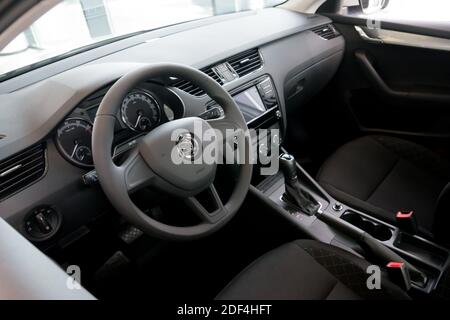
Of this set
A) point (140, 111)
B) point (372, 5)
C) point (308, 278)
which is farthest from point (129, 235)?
point (372, 5)

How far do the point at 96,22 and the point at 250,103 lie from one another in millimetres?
839

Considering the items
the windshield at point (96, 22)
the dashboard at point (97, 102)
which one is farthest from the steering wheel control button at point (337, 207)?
the windshield at point (96, 22)

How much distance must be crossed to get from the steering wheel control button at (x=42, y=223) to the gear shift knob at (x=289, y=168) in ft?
2.57

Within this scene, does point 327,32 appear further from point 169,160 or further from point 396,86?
point 169,160

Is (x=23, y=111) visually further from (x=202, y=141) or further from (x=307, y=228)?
(x=307, y=228)

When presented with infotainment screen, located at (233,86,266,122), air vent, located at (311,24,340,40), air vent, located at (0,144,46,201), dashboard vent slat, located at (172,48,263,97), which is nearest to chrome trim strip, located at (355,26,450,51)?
air vent, located at (311,24,340,40)

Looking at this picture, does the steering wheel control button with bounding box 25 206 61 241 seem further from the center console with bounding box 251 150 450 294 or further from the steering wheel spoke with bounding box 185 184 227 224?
the center console with bounding box 251 150 450 294

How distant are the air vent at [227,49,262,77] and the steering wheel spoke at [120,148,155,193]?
2.18 ft

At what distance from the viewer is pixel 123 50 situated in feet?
4.53

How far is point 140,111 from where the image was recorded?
3.51ft

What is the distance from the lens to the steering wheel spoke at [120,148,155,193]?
906mm

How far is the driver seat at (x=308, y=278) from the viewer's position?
1.01 metres
